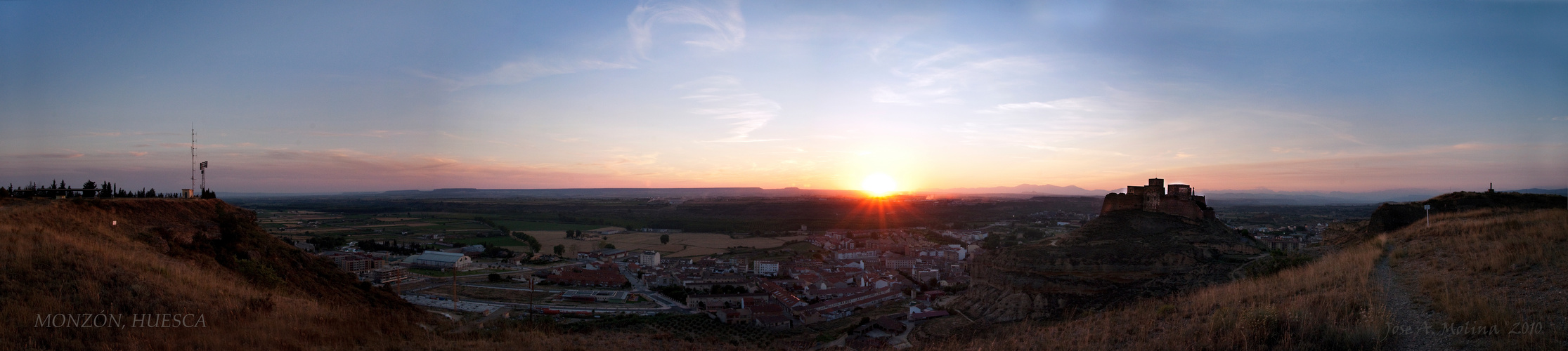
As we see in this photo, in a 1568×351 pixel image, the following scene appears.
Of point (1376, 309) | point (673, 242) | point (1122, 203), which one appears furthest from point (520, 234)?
point (1376, 309)

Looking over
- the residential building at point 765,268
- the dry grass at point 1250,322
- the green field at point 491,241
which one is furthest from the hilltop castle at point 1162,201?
the green field at point 491,241

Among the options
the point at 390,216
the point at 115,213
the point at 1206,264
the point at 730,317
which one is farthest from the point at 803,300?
the point at 390,216

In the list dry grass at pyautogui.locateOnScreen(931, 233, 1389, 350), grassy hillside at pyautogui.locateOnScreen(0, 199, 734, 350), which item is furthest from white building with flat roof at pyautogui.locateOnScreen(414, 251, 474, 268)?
dry grass at pyautogui.locateOnScreen(931, 233, 1389, 350)

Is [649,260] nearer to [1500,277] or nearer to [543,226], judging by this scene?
[1500,277]

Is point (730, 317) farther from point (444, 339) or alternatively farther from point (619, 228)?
point (619, 228)

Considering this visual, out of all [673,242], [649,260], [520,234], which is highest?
[520,234]

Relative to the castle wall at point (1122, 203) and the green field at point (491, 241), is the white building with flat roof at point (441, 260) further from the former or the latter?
the castle wall at point (1122, 203)

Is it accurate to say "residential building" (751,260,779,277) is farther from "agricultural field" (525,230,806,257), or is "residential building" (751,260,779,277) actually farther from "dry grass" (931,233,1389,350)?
"dry grass" (931,233,1389,350)
